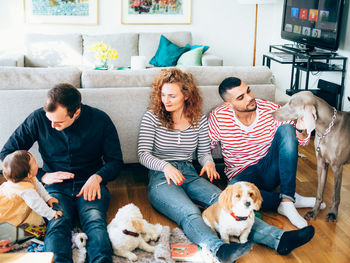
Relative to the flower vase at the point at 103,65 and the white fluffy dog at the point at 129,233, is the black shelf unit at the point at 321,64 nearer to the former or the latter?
the flower vase at the point at 103,65

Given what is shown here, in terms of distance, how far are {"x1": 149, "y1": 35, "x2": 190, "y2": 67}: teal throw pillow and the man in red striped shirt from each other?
274cm

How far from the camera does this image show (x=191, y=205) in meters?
2.18

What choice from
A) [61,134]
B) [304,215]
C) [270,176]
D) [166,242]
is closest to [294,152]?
[270,176]

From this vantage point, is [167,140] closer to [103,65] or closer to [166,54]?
[103,65]

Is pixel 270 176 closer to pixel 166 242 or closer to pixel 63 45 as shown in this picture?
pixel 166 242

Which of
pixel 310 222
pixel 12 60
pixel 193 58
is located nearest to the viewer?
pixel 310 222

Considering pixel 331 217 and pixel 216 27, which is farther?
pixel 216 27

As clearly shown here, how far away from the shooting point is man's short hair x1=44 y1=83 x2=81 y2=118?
2029 mm

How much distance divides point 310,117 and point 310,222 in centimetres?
63

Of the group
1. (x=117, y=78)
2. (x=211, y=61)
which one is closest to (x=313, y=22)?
(x=211, y=61)

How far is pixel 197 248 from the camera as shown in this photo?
203 cm

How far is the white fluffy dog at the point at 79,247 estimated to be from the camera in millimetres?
1913

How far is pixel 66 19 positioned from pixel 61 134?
3.87 metres

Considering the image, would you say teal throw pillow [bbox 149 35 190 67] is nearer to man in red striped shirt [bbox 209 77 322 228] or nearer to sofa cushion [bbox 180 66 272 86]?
sofa cushion [bbox 180 66 272 86]
